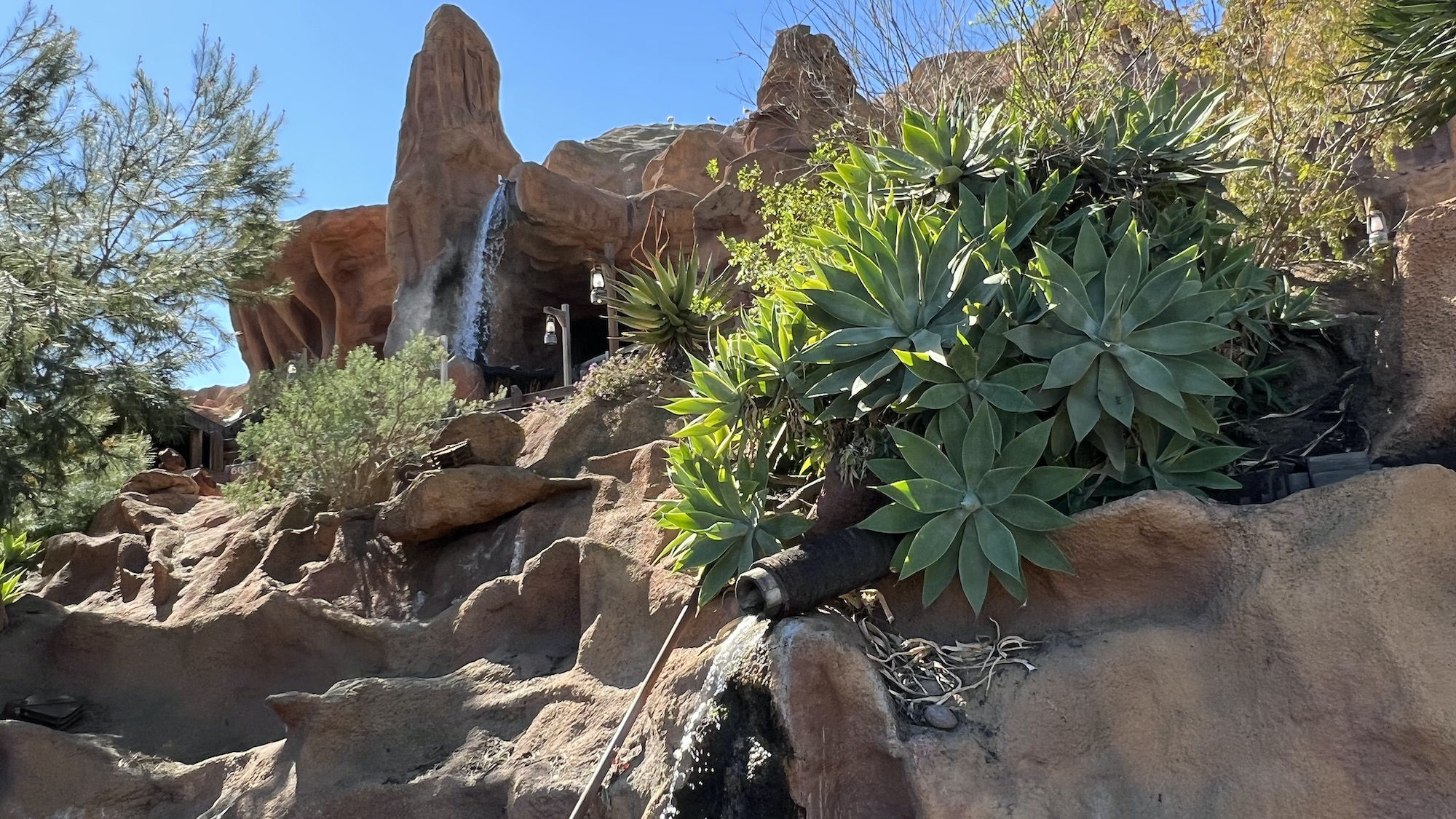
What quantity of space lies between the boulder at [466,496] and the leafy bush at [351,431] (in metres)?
1.45

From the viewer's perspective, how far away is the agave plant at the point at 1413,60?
5.70 meters

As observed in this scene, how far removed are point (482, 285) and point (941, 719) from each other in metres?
20.2

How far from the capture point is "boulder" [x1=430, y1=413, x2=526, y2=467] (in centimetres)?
888

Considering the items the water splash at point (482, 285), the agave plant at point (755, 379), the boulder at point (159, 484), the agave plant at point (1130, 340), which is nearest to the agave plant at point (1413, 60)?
the agave plant at point (1130, 340)

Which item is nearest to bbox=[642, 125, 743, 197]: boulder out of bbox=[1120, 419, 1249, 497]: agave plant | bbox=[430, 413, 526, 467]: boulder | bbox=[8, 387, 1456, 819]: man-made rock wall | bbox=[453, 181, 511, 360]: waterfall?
bbox=[453, 181, 511, 360]: waterfall

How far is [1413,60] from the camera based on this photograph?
19.0 ft

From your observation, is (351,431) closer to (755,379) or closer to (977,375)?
(755,379)

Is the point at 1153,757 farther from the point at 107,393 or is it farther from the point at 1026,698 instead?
the point at 107,393

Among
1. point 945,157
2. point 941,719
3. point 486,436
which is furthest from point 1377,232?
point 486,436

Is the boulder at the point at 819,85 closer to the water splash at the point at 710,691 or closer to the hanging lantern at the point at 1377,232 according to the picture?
the hanging lantern at the point at 1377,232

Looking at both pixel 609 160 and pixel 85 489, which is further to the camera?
pixel 609 160

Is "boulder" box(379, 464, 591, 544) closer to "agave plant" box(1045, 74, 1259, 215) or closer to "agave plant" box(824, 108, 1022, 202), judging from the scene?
"agave plant" box(824, 108, 1022, 202)

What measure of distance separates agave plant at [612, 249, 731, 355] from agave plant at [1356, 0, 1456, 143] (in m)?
4.98

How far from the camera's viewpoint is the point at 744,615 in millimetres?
4465
